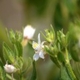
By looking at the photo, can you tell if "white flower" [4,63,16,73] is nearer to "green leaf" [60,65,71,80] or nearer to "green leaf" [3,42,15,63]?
"green leaf" [3,42,15,63]

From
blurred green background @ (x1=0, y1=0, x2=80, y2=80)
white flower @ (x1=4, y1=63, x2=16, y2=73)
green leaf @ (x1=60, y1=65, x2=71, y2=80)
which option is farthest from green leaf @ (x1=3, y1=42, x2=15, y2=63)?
blurred green background @ (x1=0, y1=0, x2=80, y2=80)

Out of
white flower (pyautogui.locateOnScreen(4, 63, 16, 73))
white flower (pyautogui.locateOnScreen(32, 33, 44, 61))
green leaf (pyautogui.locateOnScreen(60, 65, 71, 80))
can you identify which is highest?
white flower (pyautogui.locateOnScreen(32, 33, 44, 61))

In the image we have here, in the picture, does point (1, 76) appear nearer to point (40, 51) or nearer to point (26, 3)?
point (40, 51)

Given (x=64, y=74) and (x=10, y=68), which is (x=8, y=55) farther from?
(x=64, y=74)

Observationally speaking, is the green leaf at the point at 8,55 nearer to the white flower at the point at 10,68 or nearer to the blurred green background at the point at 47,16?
the white flower at the point at 10,68

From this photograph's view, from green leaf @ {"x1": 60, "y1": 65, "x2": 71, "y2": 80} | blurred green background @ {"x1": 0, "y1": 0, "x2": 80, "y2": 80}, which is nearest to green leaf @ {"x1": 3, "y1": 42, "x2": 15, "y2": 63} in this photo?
green leaf @ {"x1": 60, "y1": 65, "x2": 71, "y2": 80}

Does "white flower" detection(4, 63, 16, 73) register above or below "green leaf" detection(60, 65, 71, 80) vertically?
above

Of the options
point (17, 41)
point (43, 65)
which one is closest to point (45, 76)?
point (43, 65)

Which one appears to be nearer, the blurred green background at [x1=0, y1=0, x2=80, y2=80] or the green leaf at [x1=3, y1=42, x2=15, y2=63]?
the green leaf at [x1=3, y1=42, x2=15, y2=63]

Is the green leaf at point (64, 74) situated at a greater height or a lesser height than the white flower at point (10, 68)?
lesser

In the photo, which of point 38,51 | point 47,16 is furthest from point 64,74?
point 47,16

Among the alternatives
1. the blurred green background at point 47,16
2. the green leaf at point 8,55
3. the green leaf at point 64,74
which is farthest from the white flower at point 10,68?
the blurred green background at point 47,16
